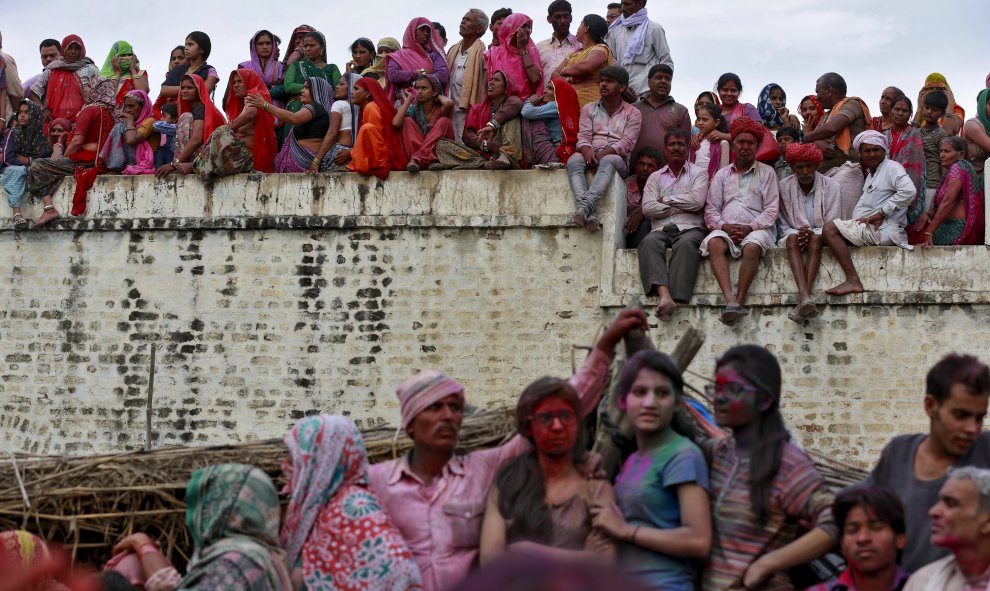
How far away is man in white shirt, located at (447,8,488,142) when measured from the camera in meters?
13.7

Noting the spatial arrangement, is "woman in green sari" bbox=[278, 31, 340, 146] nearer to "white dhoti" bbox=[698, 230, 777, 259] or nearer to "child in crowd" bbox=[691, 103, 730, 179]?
"child in crowd" bbox=[691, 103, 730, 179]

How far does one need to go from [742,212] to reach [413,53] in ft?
12.1

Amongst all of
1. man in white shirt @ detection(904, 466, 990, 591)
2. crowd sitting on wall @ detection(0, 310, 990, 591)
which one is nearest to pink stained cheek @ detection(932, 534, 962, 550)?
man in white shirt @ detection(904, 466, 990, 591)

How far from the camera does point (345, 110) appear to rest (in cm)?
1407

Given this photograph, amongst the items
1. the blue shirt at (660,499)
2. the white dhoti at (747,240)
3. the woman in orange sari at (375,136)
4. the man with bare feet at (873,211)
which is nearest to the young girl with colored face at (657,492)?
the blue shirt at (660,499)

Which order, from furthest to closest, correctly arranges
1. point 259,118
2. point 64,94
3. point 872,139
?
point 64,94 → point 259,118 → point 872,139

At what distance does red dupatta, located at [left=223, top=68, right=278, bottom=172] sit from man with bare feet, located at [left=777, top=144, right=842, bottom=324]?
16.6 feet

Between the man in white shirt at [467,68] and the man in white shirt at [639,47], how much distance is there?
1310mm

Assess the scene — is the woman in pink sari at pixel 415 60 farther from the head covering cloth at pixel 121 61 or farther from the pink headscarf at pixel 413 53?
the head covering cloth at pixel 121 61

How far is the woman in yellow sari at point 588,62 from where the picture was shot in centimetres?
1344

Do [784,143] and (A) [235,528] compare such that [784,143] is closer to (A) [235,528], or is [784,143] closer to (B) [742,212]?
(B) [742,212]

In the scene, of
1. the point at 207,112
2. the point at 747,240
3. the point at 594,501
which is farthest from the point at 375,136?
the point at 594,501

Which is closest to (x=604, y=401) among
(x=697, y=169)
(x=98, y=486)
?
(x=98, y=486)

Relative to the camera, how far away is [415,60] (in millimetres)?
14000
